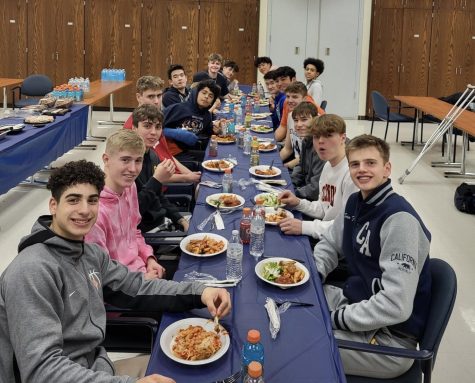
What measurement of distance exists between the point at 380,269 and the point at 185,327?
84cm

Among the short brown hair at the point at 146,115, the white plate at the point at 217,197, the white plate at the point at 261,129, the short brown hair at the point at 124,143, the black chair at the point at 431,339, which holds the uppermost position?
the short brown hair at the point at 146,115

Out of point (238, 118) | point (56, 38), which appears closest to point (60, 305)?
point (238, 118)

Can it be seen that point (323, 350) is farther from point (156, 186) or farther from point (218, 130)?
point (218, 130)

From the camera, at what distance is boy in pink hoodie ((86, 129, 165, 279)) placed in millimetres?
2453

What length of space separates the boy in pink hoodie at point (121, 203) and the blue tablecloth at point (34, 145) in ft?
7.54

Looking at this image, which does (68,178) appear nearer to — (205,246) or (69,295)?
(69,295)

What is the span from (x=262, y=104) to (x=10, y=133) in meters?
4.14

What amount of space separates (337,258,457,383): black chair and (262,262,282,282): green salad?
431mm

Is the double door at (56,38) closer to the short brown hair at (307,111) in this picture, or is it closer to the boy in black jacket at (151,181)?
the short brown hair at (307,111)

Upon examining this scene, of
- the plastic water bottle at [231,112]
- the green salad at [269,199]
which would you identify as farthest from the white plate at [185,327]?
the plastic water bottle at [231,112]

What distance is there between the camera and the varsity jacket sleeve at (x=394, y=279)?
6.44 feet

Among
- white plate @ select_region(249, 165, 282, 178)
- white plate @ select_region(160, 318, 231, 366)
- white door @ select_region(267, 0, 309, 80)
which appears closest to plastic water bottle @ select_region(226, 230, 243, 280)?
white plate @ select_region(160, 318, 231, 366)

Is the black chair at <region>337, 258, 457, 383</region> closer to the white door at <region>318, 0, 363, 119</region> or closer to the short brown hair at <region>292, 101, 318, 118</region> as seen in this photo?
the short brown hair at <region>292, 101, 318, 118</region>

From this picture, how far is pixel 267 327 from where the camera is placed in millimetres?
1846
